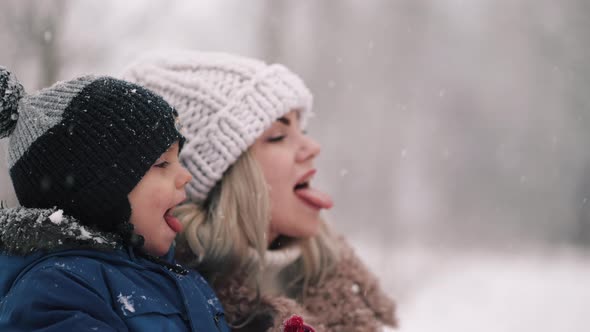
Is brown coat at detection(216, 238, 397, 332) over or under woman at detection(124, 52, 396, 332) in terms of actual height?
under

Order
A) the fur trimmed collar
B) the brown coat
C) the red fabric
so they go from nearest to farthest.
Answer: the fur trimmed collar
the red fabric
the brown coat

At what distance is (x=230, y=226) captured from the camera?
104 inches

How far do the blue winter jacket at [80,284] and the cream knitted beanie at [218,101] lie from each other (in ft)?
2.45

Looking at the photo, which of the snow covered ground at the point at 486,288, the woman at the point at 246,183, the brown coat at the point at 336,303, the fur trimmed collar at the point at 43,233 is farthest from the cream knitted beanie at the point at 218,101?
the snow covered ground at the point at 486,288

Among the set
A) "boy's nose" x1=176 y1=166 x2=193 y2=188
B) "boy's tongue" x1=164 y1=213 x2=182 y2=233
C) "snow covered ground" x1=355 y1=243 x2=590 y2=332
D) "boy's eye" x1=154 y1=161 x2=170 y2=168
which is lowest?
"snow covered ground" x1=355 y1=243 x2=590 y2=332

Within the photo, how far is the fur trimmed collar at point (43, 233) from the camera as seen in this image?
5.74ft

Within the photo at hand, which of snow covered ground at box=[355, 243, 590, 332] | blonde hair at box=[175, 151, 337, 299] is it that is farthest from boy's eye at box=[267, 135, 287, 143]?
snow covered ground at box=[355, 243, 590, 332]

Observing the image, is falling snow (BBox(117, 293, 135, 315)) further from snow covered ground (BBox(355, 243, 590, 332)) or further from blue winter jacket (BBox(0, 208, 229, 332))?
snow covered ground (BBox(355, 243, 590, 332))

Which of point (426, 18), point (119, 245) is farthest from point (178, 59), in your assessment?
point (426, 18)

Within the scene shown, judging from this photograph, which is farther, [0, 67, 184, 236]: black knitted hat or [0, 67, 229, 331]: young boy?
[0, 67, 184, 236]: black knitted hat

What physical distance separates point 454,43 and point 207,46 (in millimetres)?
5256

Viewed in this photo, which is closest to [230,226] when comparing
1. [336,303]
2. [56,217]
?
[336,303]

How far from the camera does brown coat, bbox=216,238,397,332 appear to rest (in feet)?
8.11

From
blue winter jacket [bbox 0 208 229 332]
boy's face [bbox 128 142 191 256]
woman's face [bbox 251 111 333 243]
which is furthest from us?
woman's face [bbox 251 111 333 243]
